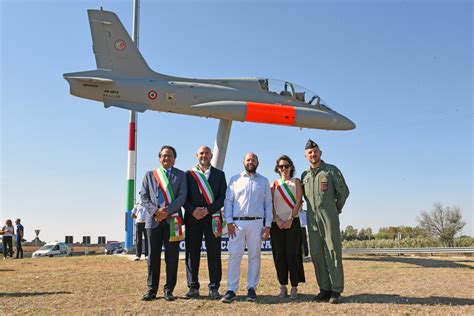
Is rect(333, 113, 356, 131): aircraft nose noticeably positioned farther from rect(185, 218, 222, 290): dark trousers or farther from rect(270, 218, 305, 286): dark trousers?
rect(185, 218, 222, 290): dark trousers

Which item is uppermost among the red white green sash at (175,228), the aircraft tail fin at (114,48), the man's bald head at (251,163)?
the aircraft tail fin at (114,48)

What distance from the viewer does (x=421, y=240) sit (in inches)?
1200

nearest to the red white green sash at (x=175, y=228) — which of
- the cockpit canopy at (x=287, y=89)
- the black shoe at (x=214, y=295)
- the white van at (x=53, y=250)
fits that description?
the black shoe at (x=214, y=295)

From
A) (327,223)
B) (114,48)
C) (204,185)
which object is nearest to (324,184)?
(327,223)

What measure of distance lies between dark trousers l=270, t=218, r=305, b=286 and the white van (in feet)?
80.2

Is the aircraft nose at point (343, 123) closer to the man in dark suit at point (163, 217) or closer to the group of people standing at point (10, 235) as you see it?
the man in dark suit at point (163, 217)

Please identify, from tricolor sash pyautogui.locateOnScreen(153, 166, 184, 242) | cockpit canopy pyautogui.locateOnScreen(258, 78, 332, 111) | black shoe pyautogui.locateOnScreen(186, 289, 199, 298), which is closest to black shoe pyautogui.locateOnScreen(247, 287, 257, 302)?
black shoe pyautogui.locateOnScreen(186, 289, 199, 298)

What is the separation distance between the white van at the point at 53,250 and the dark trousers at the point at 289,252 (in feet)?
80.2

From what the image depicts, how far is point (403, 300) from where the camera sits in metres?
5.97

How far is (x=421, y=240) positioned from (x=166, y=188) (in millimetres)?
28677

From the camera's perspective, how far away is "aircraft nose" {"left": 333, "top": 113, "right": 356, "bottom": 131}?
53.6 feet

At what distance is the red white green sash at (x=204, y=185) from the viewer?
6172 millimetres

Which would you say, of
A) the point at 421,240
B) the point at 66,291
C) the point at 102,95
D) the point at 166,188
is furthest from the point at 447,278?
the point at 421,240

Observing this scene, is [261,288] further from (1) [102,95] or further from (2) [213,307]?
(1) [102,95]
